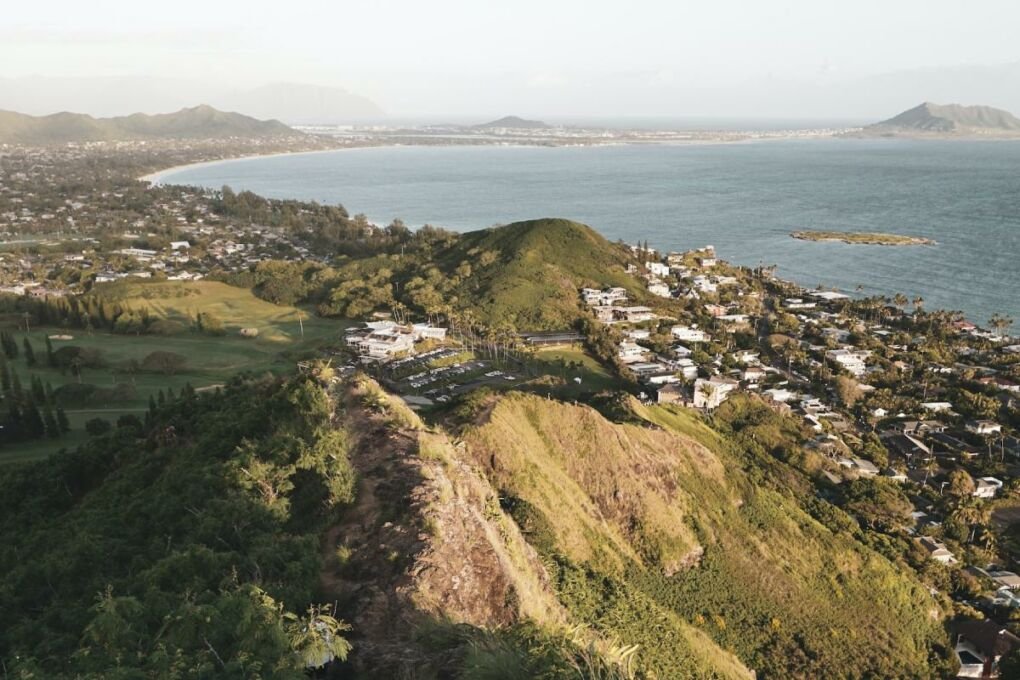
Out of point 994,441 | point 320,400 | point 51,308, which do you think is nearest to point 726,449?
point 994,441

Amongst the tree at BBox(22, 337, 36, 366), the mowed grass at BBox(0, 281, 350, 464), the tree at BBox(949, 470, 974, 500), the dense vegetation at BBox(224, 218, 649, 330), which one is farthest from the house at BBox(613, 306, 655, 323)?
the tree at BBox(22, 337, 36, 366)

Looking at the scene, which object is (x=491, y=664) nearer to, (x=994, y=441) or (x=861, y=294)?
Result: (x=994, y=441)

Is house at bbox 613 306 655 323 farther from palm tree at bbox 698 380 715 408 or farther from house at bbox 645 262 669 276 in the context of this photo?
palm tree at bbox 698 380 715 408

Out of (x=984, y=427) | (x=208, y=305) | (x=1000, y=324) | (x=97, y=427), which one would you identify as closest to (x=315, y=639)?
(x=97, y=427)

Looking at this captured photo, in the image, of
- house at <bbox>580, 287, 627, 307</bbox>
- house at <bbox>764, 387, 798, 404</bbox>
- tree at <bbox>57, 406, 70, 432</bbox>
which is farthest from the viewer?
house at <bbox>580, 287, 627, 307</bbox>

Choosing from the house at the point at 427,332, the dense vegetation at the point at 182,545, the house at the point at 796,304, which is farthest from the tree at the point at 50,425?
the house at the point at 796,304
